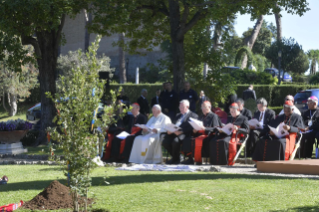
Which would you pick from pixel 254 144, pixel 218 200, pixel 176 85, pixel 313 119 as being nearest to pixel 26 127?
pixel 176 85

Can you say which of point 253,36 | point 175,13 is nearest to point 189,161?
point 175,13

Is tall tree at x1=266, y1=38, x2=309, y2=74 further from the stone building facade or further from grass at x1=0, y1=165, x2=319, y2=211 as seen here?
grass at x1=0, y1=165, x2=319, y2=211

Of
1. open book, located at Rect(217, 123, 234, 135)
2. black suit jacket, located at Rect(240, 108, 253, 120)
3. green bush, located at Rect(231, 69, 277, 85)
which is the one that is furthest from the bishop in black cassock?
green bush, located at Rect(231, 69, 277, 85)

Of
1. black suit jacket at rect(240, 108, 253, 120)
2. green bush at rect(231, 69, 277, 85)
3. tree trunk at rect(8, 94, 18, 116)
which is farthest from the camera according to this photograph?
green bush at rect(231, 69, 277, 85)

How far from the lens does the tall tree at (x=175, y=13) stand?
1457 cm

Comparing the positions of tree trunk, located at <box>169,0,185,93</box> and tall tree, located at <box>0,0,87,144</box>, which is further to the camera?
tree trunk, located at <box>169,0,185,93</box>

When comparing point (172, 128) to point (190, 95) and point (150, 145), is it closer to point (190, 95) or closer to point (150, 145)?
point (150, 145)

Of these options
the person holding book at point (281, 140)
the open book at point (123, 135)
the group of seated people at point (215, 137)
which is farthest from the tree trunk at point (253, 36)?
the person holding book at point (281, 140)

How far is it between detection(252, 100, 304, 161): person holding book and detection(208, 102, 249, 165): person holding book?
603mm

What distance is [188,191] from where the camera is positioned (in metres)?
7.68

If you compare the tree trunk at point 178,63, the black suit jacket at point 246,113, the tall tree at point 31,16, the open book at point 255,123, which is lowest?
the open book at point 255,123

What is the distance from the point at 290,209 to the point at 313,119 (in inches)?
288

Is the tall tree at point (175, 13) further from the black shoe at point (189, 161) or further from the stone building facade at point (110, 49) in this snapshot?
the stone building facade at point (110, 49)

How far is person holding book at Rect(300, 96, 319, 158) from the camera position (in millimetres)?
12664
